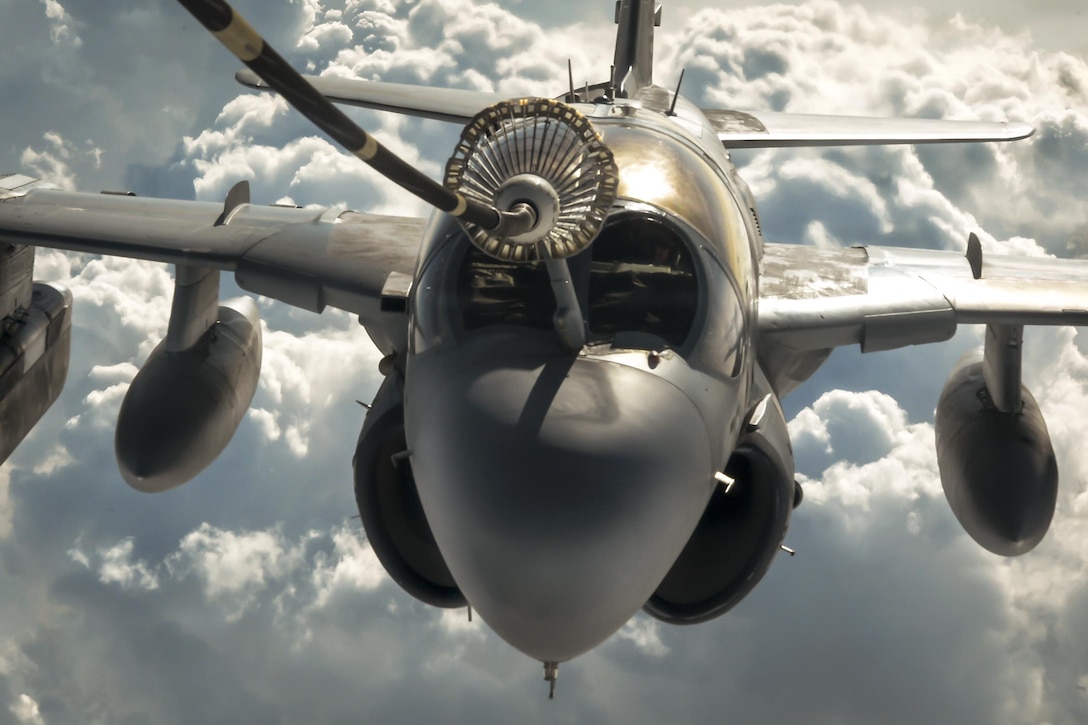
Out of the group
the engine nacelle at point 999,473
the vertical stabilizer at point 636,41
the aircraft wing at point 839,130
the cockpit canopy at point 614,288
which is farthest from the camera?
the vertical stabilizer at point 636,41

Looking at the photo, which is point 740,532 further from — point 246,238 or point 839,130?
point 839,130

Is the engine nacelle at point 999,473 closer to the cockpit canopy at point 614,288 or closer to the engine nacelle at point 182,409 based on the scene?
the cockpit canopy at point 614,288

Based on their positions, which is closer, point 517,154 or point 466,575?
point 517,154

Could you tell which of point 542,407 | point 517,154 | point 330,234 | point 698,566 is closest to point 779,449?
point 698,566

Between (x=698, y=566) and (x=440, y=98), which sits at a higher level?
(x=440, y=98)

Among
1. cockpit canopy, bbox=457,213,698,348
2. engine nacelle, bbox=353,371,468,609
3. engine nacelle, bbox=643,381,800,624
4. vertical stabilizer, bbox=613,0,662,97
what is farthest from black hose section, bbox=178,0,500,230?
vertical stabilizer, bbox=613,0,662,97

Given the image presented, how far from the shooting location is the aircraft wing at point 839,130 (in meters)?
16.5

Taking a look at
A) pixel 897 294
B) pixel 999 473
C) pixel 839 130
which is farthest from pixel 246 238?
pixel 999 473

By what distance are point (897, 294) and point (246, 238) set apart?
8.25 m

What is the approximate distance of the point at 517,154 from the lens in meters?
7.00

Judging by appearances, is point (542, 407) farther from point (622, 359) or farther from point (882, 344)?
point (882, 344)

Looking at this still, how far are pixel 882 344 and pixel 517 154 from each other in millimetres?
6767

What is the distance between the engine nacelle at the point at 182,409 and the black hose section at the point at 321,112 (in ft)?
32.1

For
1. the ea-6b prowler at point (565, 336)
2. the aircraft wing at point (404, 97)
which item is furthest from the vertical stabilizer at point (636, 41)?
the aircraft wing at point (404, 97)
